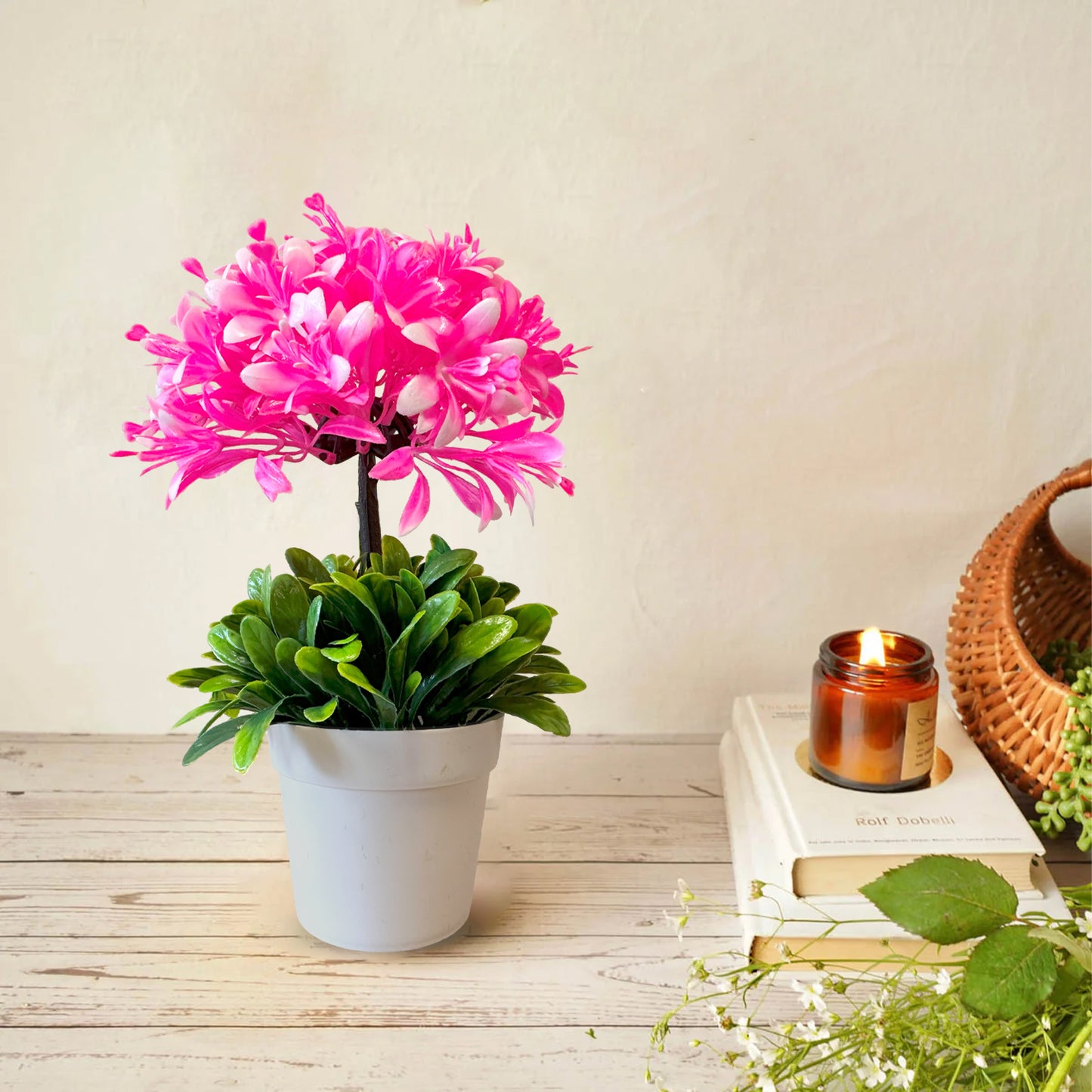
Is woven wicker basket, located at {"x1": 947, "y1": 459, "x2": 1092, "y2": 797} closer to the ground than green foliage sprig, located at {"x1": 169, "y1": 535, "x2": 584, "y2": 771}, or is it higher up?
closer to the ground

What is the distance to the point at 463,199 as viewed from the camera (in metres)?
1.01

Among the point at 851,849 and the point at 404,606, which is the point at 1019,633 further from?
the point at 404,606

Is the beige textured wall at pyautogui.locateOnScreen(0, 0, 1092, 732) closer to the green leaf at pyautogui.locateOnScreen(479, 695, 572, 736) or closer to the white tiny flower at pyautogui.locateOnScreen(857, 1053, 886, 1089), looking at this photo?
the green leaf at pyautogui.locateOnScreen(479, 695, 572, 736)

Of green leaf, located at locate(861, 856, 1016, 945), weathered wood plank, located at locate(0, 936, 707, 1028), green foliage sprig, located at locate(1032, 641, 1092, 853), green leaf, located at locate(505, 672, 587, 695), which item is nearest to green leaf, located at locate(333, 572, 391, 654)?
green leaf, located at locate(505, 672, 587, 695)

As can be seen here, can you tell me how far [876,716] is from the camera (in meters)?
0.78

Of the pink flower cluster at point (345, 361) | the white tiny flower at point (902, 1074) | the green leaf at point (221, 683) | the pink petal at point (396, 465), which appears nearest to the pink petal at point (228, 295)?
the pink flower cluster at point (345, 361)

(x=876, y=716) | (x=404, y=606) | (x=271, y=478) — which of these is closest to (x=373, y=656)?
(x=404, y=606)

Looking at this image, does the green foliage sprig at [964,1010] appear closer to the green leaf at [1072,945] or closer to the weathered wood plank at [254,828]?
the green leaf at [1072,945]

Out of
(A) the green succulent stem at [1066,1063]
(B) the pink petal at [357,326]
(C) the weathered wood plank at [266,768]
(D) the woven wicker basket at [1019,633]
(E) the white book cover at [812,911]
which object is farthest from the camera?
(C) the weathered wood plank at [266,768]

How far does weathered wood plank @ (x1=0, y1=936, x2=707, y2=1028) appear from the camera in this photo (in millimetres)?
662

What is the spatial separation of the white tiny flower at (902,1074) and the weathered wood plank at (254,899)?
10.0 inches

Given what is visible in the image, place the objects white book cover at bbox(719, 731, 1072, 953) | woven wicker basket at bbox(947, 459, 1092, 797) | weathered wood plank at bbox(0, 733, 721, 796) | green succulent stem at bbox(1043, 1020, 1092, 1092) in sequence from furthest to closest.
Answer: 1. weathered wood plank at bbox(0, 733, 721, 796)
2. woven wicker basket at bbox(947, 459, 1092, 797)
3. white book cover at bbox(719, 731, 1072, 953)
4. green succulent stem at bbox(1043, 1020, 1092, 1092)

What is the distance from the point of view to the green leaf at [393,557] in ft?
2.44

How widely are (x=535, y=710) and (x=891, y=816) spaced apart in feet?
0.85
